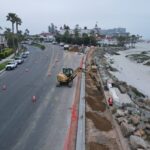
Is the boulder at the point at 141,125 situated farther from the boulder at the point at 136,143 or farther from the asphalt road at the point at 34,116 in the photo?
the asphalt road at the point at 34,116

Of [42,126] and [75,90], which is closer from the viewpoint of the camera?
[42,126]

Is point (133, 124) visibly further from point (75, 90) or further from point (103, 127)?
point (75, 90)

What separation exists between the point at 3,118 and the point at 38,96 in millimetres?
8621

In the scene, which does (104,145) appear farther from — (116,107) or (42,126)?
(116,107)

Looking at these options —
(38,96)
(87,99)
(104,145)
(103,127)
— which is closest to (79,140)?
(104,145)

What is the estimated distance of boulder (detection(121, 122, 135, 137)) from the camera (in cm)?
1954

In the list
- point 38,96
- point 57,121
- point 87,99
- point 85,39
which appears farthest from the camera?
point 85,39

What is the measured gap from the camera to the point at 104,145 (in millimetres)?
18109

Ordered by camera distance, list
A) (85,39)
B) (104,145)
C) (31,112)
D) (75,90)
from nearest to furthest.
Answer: (104,145) → (31,112) → (75,90) → (85,39)

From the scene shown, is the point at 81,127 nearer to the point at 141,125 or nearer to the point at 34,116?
the point at 141,125

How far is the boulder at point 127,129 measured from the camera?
64.1 feet

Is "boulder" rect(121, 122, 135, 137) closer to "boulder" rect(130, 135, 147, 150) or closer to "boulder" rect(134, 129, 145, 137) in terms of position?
"boulder" rect(134, 129, 145, 137)

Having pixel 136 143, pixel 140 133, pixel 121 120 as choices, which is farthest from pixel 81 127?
pixel 136 143

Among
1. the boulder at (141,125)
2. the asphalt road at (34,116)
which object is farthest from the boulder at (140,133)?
the asphalt road at (34,116)
